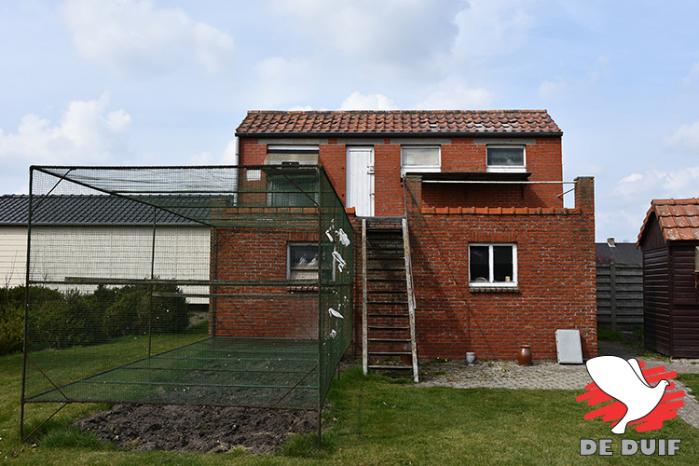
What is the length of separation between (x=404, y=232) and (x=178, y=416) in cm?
508

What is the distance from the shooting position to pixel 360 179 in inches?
471

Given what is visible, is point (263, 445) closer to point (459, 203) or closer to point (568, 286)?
point (568, 286)

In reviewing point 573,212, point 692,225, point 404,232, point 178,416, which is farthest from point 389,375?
point 692,225

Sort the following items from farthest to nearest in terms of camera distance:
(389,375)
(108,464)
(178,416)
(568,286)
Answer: (568,286) → (389,375) → (178,416) → (108,464)

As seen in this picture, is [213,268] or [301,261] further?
[301,261]

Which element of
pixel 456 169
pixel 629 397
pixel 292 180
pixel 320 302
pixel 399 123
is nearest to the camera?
pixel 320 302

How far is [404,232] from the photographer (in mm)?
9602

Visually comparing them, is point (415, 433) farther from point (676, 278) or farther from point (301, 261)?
point (676, 278)

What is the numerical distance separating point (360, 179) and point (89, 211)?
8.37 metres

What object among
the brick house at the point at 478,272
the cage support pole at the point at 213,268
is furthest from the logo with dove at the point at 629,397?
the cage support pole at the point at 213,268

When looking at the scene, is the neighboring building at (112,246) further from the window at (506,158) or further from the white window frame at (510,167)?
the window at (506,158)

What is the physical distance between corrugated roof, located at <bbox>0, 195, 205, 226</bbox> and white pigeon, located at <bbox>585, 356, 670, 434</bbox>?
579cm

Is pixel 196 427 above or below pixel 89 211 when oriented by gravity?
below

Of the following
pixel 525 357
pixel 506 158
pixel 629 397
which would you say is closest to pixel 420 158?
pixel 506 158
